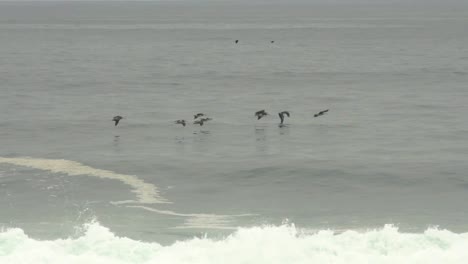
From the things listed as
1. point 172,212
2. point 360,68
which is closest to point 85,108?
point 172,212

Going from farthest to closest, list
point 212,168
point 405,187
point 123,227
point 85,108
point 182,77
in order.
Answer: point 182,77 < point 85,108 < point 212,168 < point 405,187 < point 123,227

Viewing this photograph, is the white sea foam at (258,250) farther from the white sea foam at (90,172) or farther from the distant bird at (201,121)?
the distant bird at (201,121)

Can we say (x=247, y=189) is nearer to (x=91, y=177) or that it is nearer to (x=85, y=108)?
(x=91, y=177)

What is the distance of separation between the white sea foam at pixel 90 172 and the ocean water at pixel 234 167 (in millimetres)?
137

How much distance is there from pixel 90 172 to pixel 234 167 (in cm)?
696

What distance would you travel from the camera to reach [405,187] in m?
40.4

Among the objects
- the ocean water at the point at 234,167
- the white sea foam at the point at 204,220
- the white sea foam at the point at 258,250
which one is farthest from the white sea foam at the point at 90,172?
the white sea foam at the point at 258,250

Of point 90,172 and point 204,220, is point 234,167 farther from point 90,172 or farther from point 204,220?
point 204,220

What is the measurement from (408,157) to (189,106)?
25.0 meters

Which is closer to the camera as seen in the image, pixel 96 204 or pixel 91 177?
pixel 96 204

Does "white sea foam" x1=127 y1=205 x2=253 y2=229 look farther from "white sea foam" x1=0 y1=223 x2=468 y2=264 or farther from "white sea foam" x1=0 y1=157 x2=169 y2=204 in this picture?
"white sea foam" x1=0 y1=223 x2=468 y2=264

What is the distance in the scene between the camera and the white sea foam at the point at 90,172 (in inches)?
1517

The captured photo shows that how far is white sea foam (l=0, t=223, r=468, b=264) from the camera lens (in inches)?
1000

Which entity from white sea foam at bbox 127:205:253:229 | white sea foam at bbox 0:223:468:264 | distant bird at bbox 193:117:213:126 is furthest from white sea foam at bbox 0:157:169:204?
distant bird at bbox 193:117:213:126
